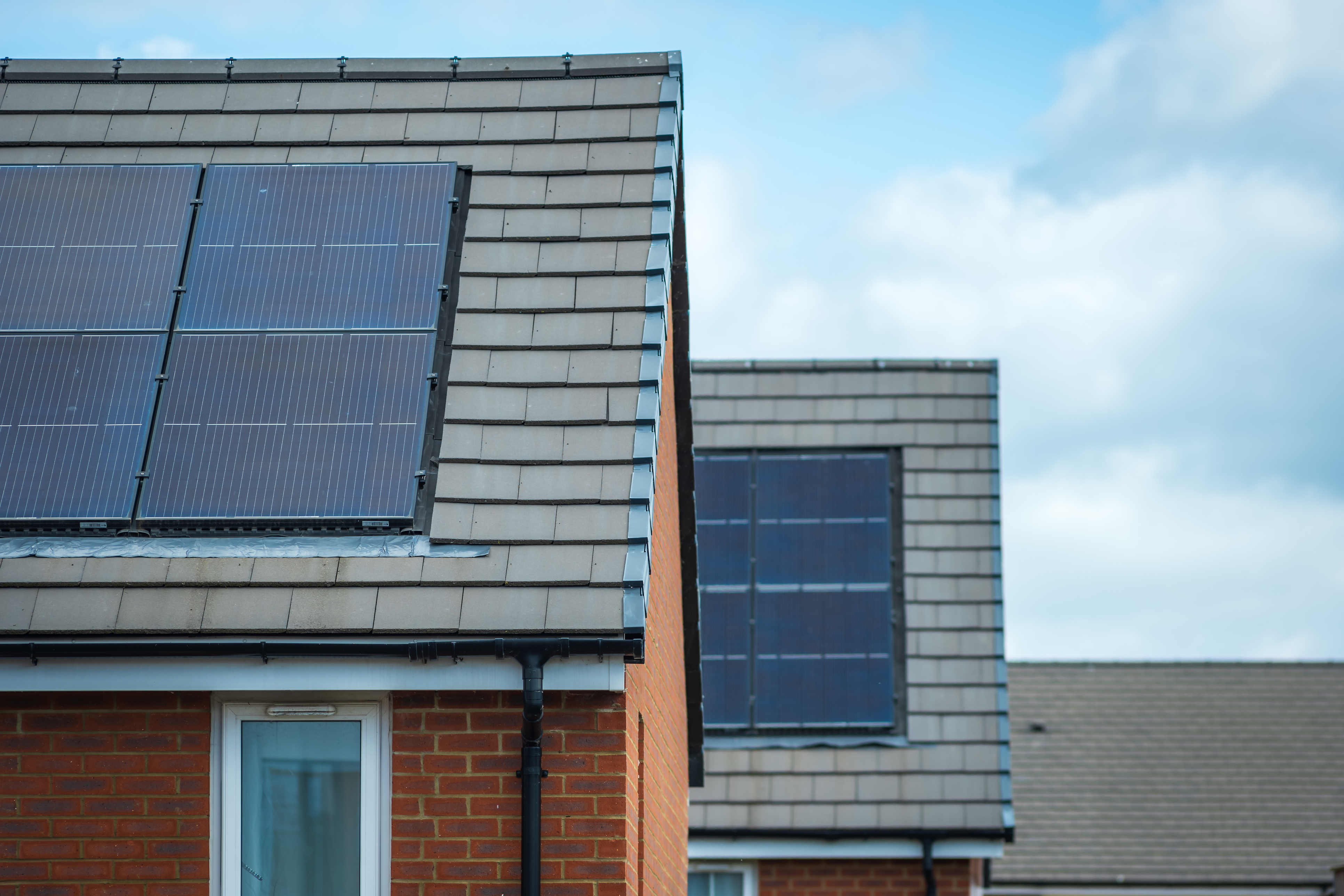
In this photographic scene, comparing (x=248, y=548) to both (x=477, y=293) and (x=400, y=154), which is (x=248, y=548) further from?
(x=400, y=154)

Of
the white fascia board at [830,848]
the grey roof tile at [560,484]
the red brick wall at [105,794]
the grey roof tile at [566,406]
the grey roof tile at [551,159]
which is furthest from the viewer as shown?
the white fascia board at [830,848]

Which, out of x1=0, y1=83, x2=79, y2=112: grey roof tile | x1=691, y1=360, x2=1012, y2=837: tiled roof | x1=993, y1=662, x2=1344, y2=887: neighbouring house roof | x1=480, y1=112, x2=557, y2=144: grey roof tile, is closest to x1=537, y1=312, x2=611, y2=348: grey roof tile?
x1=480, y1=112, x2=557, y2=144: grey roof tile

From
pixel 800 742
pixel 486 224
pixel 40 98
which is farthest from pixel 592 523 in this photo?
pixel 800 742

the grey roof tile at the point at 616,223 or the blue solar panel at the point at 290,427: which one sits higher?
the grey roof tile at the point at 616,223

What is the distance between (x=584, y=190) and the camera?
7.96 m

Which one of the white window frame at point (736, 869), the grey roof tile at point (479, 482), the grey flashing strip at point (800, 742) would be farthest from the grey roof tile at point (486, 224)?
the white window frame at point (736, 869)

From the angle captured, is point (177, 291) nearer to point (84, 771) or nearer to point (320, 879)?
point (84, 771)

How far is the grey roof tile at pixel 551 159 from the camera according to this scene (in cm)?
803

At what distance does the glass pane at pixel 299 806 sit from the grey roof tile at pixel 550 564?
38.0 inches

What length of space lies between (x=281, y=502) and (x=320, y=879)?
63.3 inches

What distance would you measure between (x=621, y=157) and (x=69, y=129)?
296 centimetres

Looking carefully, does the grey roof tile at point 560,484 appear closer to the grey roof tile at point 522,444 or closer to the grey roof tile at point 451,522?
the grey roof tile at point 522,444

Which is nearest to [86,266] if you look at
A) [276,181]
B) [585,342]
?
[276,181]

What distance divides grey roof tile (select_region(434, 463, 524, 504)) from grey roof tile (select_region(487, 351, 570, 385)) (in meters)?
0.46
